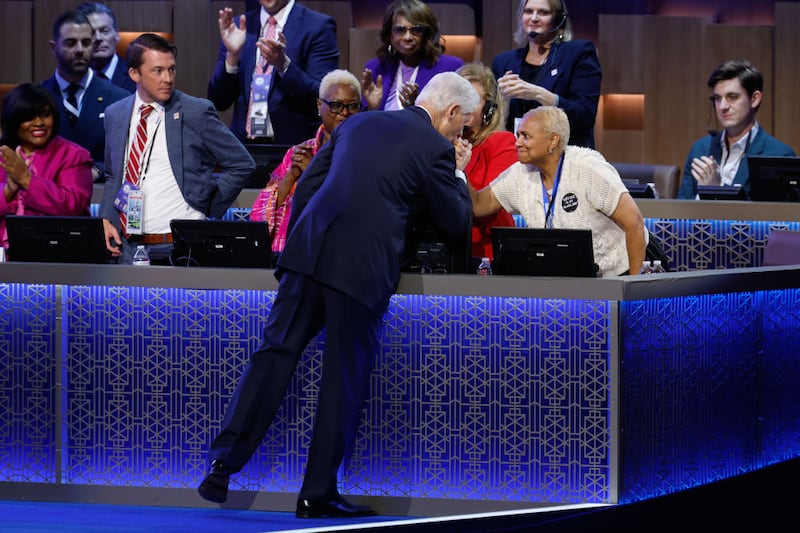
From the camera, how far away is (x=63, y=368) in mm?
4566

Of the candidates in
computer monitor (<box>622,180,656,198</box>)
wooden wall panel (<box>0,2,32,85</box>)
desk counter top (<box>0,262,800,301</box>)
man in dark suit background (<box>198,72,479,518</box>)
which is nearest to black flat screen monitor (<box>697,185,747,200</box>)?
computer monitor (<box>622,180,656,198</box>)

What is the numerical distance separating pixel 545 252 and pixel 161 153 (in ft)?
Result: 5.54

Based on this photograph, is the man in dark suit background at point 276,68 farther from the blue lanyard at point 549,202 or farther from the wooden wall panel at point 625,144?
the wooden wall panel at point 625,144

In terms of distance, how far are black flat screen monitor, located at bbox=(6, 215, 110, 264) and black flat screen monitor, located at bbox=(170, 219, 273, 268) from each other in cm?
29

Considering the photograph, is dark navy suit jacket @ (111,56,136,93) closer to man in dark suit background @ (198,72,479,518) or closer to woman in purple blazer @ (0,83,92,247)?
woman in purple blazer @ (0,83,92,247)

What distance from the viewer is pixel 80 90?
6703 mm

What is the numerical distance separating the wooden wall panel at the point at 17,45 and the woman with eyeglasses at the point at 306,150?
446cm

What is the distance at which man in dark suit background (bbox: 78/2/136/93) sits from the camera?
290 inches

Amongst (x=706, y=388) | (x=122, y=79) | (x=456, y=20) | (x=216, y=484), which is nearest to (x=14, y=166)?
(x=216, y=484)

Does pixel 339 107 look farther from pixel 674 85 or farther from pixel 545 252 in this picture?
pixel 674 85

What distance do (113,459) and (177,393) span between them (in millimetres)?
310

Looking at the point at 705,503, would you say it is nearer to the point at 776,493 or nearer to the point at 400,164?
the point at 776,493

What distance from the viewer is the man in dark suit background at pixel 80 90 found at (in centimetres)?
654

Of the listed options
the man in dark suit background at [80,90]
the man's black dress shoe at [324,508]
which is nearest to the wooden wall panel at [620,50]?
the man in dark suit background at [80,90]
